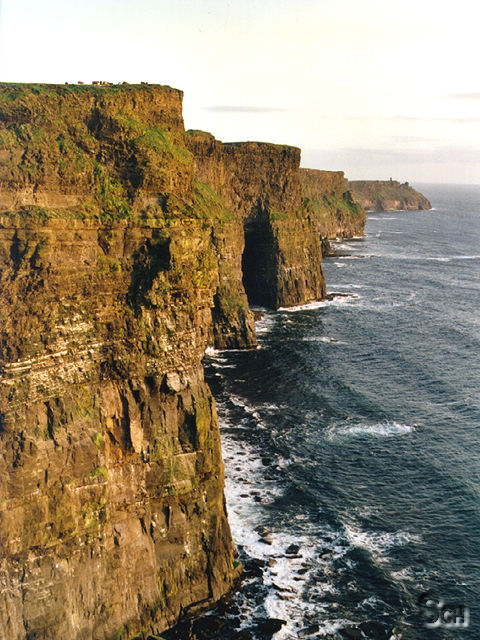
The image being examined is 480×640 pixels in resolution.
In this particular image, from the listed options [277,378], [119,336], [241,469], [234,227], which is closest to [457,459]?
[241,469]

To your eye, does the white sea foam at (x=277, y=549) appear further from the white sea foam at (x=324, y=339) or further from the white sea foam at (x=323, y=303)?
the white sea foam at (x=323, y=303)

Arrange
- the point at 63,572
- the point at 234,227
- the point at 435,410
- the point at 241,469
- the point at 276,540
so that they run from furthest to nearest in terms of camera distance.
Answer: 1. the point at 234,227
2. the point at 435,410
3. the point at 241,469
4. the point at 276,540
5. the point at 63,572

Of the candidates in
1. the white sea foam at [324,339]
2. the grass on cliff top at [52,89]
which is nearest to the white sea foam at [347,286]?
the white sea foam at [324,339]

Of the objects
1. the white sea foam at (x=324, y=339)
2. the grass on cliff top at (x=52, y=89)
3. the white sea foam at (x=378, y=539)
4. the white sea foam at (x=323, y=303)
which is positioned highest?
the grass on cliff top at (x=52, y=89)

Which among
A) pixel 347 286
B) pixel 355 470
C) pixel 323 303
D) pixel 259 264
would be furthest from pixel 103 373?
pixel 347 286

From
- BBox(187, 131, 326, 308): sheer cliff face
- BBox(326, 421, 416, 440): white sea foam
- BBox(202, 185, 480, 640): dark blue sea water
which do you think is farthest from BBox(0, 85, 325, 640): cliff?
BBox(187, 131, 326, 308): sheer cliff face

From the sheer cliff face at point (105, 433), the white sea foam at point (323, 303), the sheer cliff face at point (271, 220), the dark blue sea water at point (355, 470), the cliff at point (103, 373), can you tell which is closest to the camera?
the sheer cliff face at point (105, 433)

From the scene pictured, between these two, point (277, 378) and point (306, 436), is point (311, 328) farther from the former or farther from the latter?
point (306, 436)

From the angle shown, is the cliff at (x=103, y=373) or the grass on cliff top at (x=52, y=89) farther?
the grass on cliff top at (x=52, y=89)
